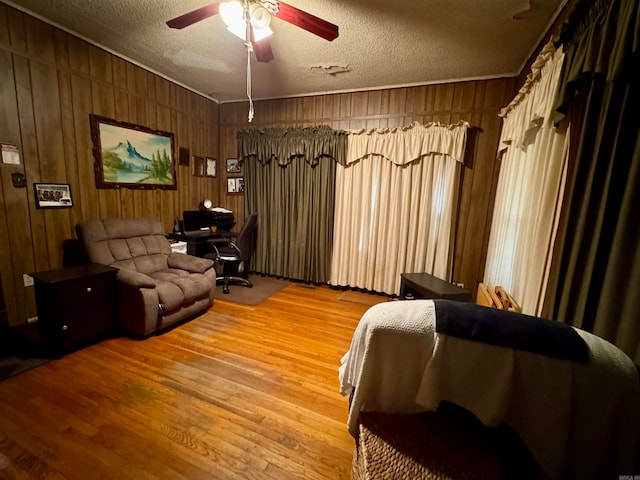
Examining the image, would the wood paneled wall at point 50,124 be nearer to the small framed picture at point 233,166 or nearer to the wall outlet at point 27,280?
the wall outlet at point 27,280

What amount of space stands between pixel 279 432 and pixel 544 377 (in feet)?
4.37

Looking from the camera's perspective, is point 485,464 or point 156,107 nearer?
point 485,464

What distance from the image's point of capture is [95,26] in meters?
2.37

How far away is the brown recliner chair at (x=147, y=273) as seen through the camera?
2.30 meters

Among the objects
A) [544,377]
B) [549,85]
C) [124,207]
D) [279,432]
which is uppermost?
[549,85]

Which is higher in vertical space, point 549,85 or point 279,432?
point 549,85

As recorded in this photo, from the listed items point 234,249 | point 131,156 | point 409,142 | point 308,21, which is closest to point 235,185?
point 234,249

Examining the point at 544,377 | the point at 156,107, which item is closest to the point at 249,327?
the point at 544,377

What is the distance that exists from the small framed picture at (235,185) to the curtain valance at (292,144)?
1.12 feet

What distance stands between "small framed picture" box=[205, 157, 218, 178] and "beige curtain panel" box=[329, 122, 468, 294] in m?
2.05

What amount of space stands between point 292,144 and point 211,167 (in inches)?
56.2

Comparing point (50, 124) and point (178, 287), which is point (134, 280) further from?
point (50, 124)

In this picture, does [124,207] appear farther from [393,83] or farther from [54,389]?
[393,83]

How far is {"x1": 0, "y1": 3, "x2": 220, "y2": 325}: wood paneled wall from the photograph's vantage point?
7.30 ft
